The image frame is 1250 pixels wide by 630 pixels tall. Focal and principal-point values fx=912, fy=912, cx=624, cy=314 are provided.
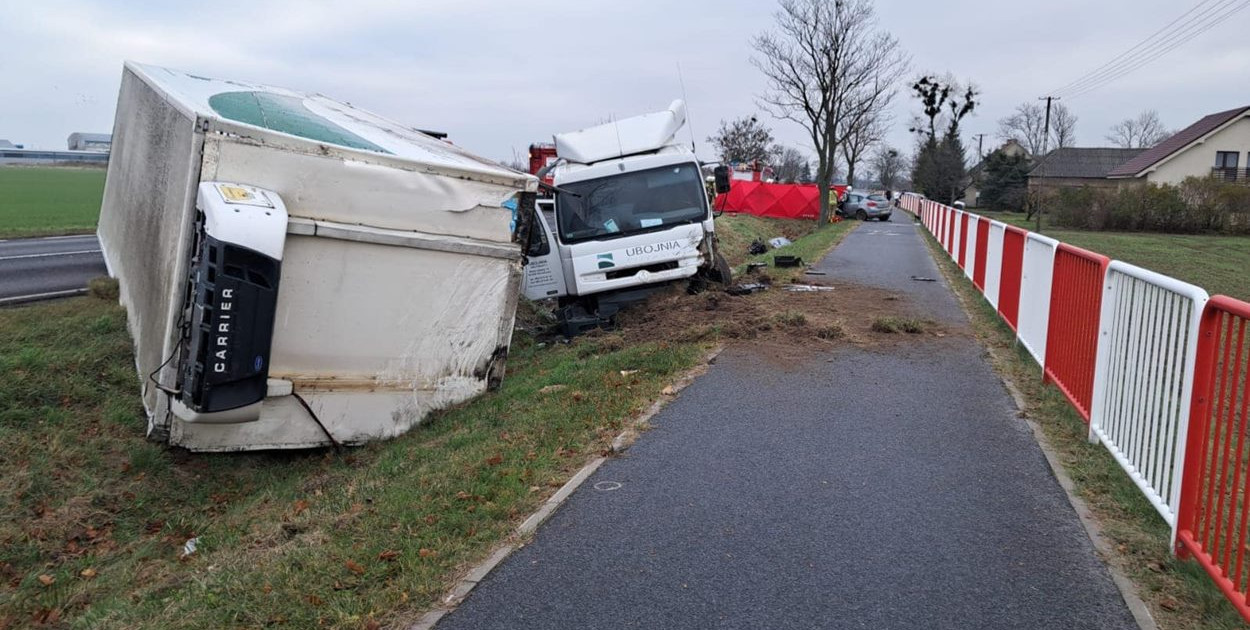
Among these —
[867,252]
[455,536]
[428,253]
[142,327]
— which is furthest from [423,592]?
[867,252]

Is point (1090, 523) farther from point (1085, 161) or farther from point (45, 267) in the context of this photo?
point (1085, 161)

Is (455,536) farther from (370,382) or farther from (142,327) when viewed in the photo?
(142,327)

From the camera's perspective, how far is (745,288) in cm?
1325

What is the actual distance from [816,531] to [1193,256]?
24.6 metres

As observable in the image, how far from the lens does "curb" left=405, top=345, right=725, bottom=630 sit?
3.94 m

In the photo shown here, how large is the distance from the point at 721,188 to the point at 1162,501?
28.5 feet

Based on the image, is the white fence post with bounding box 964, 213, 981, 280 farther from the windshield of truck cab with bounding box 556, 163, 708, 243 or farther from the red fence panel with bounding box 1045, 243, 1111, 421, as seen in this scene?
the red fence panel with bounding box 1045, 243, 1111, 421

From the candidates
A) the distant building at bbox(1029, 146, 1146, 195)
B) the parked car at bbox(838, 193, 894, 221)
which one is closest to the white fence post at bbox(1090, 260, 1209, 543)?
the parked car at bbox(838, 193, 894, 221)

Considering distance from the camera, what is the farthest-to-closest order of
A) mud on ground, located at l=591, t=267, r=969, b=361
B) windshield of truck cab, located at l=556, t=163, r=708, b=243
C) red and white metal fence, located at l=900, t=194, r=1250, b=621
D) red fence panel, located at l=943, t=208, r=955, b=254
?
red fence panel, located at l=943, t=208, r=955, b=254 → windshield of truck cab, located at l=556, t=163, r=708, b=243 → mud on ground, located at l=591, t=267, r=969, b=361 → red and white metal fence, located at l=900, t=194, r=1250, b=621

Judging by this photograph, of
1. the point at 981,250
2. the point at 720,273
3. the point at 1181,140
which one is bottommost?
the point at 720,273

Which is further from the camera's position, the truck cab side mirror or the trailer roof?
the truck cab side mirror

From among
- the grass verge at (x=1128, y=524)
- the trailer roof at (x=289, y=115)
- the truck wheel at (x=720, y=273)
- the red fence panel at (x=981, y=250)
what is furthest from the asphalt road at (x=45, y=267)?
the red fence panel at (x=981, y=250)

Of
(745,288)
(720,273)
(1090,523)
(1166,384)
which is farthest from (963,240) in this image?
(1090,523)

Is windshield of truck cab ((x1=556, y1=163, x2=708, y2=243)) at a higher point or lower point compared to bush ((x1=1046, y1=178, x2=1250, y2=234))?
lower
